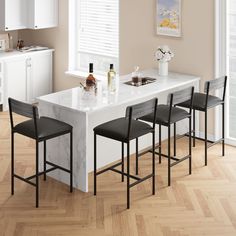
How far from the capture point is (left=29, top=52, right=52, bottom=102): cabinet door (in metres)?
8.40

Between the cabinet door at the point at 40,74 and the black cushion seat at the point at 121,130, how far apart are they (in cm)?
335

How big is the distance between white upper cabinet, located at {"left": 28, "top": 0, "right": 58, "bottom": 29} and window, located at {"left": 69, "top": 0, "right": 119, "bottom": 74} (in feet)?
0.83

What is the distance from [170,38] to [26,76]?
2336 millimetres

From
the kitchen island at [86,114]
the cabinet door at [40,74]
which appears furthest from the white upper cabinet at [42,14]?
the kitchen island at [86,114]

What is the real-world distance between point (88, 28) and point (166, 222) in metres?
4.10

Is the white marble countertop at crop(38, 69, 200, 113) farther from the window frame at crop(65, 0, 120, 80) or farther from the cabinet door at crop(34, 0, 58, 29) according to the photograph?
the cabinet door at crop(34, 0, 58, 29)

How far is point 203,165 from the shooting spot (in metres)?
6.16

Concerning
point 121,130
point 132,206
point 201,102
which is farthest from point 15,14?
point 132,206

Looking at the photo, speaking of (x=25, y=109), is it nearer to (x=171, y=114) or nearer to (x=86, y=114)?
(x=86, y=114)

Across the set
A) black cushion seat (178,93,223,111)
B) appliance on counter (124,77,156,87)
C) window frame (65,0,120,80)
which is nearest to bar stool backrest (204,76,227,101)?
black cushion seat (178,93,223,111)

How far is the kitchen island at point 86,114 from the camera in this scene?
538cm

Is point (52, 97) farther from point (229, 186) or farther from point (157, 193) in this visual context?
point (229, 186)

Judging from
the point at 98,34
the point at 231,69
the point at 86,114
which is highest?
the point at 98,34

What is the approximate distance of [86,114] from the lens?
17.2ft
